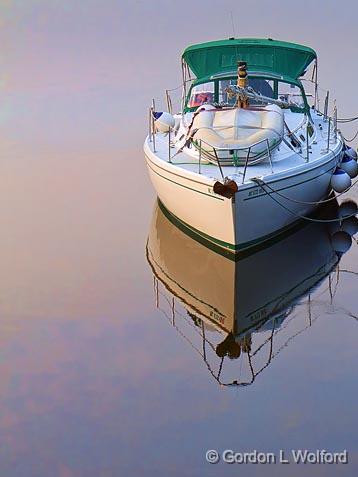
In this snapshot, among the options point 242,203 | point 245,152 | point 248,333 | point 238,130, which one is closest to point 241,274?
point 242,203

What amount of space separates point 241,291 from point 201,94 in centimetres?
542

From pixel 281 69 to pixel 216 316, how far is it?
A: 7274mm

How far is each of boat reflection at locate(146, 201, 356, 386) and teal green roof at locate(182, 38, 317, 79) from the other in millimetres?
3930

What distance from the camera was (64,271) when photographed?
10.7 meters

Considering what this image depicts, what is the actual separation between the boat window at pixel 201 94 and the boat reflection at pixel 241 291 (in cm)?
285

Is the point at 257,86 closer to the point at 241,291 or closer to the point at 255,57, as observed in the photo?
the point at 255,57

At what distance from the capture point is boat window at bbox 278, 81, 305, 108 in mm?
13867

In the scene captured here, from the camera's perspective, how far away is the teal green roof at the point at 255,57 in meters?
14.4

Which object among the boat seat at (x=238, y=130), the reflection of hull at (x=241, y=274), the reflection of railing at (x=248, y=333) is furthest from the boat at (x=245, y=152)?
the reflection of railing at (x=248, y=333)

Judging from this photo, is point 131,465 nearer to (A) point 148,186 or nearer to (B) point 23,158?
(A) point 148,186

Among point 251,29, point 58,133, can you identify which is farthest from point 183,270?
point 251,29

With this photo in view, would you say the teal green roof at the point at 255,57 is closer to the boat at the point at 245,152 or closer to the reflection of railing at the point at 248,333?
the boat at the point at 245,152

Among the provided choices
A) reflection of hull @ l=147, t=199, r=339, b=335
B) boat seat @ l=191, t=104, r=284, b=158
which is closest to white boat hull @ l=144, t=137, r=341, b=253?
reflection of hull @ l=147, t=199, r=339, b=335

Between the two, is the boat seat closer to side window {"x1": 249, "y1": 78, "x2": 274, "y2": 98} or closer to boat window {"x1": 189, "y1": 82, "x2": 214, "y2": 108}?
boat window {"x1": 189, "y1": 82, "x2": 214, "y2": 108}
